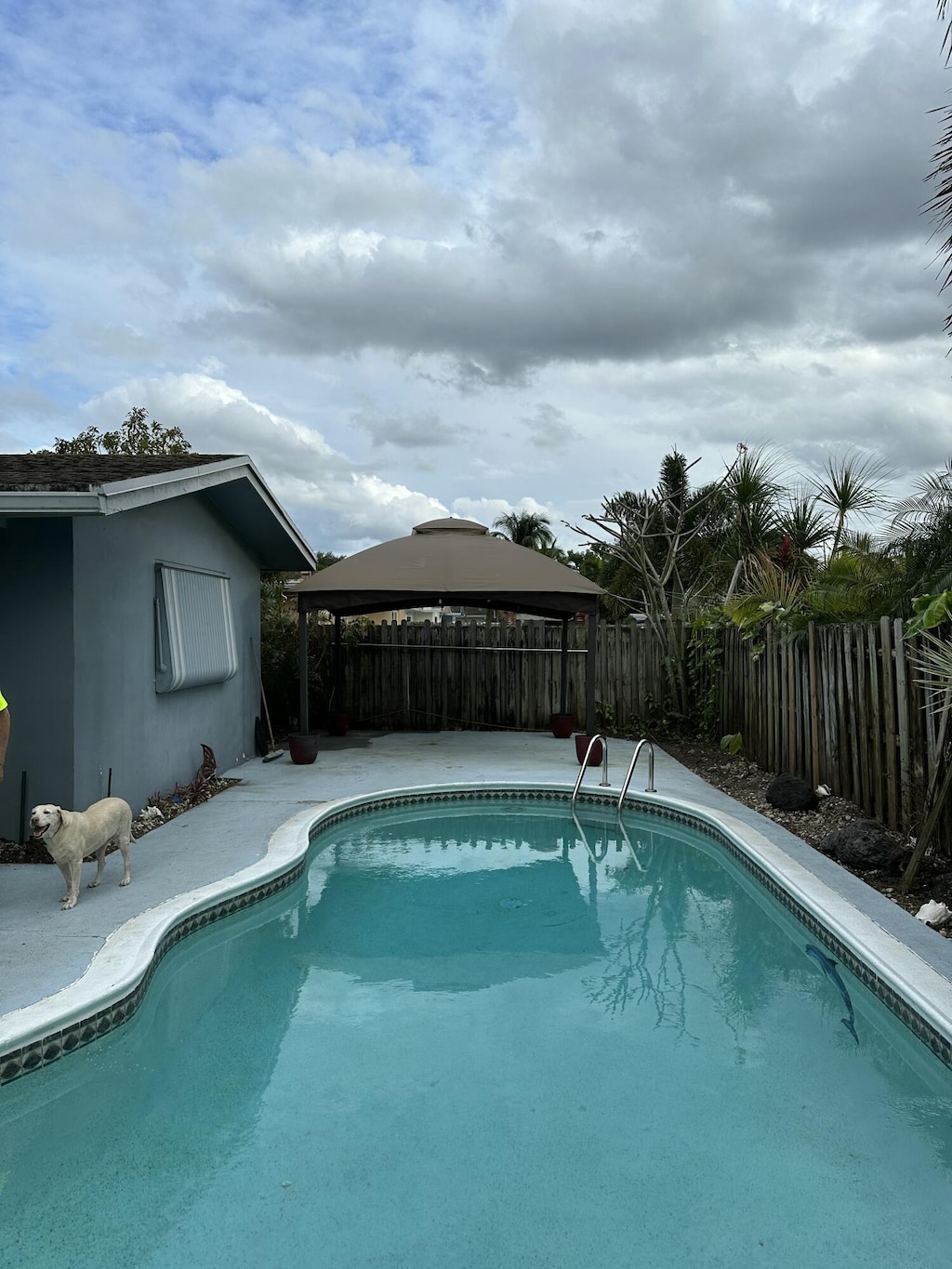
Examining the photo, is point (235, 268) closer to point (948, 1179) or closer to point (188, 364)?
point (188, 364)

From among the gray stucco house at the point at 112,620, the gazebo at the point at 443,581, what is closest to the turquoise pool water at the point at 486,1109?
the gray stucco house at the point at 112,620

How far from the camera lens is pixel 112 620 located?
7.24 m

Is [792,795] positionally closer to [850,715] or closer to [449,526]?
[850,715]

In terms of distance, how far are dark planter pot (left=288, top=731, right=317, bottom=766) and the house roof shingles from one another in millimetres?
3647

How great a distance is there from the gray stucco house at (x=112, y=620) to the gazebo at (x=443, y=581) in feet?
5.35

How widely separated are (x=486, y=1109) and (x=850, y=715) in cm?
538

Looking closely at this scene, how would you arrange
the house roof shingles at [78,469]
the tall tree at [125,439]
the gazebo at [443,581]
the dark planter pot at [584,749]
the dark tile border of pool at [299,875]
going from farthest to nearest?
the tall tree at [125,439], the gazebo at [443,581], the dark planter pot at [584,749], the house roof shingles at [78,469], the dark tile border of pool at [299,875]

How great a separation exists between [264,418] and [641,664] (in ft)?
53.6

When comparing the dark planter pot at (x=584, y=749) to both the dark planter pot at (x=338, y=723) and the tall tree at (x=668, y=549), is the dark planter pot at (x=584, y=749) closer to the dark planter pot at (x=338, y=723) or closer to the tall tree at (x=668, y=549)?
the tall tree at (x=668, y=549)

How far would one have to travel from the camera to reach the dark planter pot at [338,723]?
13836mm

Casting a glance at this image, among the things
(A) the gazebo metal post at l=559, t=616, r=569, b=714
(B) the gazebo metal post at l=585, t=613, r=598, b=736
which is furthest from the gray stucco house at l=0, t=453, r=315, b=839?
(A) the gazebo metal post at l=559, t=616, r=569, b=714

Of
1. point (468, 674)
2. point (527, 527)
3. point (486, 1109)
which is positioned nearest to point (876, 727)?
point (486, 1109)

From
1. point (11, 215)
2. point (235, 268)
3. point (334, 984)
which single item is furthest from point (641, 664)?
point (11, 215)

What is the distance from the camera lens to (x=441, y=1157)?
331 cm
